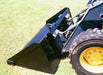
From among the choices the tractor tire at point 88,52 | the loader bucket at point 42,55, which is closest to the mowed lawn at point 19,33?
the loader bucket at point 42,55

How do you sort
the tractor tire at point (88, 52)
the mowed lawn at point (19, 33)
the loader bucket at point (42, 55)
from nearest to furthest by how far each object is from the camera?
the tractor tire at point (88, 52) < the loader bucket at point (42, 55) < the mowed lawn at point (19, 33)

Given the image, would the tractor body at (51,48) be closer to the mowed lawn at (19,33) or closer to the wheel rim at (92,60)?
the wheel rim at (92,60)

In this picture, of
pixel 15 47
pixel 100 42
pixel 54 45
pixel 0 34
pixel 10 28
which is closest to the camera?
pixel 100 42

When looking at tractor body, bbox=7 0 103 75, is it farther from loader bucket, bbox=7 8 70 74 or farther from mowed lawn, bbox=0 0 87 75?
mowed lawn, bbox=0 0 87 75

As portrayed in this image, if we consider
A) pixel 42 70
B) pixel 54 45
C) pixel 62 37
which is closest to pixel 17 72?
pixel 42 70

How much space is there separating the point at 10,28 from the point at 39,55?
296 cm

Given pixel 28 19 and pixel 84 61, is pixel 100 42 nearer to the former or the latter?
pixel 84 61

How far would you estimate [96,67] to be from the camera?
Answer: 2.18 meters

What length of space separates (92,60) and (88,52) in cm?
18

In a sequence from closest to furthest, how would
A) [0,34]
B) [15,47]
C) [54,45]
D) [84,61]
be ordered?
[84,61]
[54,45]
[15,47]
[0,34]

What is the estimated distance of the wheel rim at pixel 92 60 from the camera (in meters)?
2.07

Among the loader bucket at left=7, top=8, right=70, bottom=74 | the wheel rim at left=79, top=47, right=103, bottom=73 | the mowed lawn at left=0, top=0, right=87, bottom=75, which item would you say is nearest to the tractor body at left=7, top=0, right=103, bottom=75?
the loader bucket at left=7, top=8, right=70, bottom=74

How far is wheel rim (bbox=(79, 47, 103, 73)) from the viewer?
207 cm

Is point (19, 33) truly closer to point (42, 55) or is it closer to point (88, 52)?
point (42, 55)
